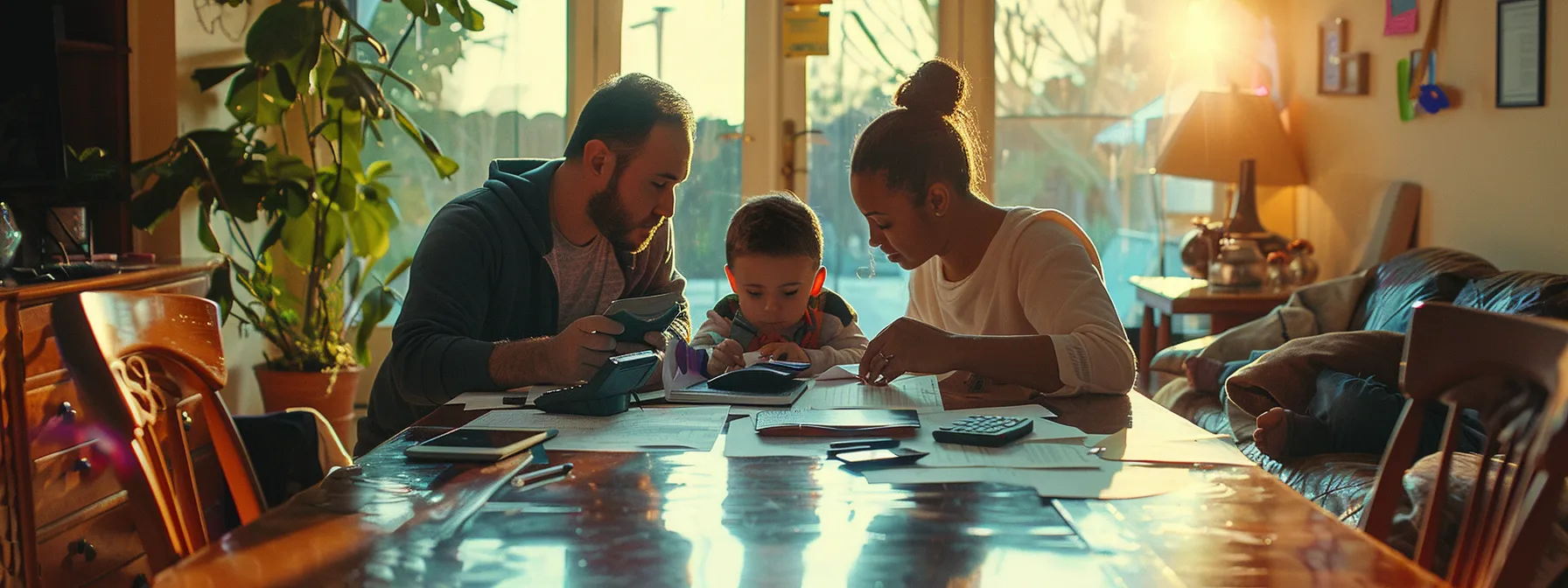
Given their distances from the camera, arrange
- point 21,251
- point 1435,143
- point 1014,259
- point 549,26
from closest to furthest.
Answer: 1. point 1014,259
2. point 21,251
3. point 1435,143
4. point 549,26

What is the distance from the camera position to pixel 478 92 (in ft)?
14.7

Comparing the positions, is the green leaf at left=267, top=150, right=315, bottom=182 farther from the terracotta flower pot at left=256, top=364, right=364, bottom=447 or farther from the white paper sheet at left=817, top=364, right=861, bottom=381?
the white paper sheet at left=817, top=364, right=861, bottom=381

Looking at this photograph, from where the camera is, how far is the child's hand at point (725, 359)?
6.10 feet

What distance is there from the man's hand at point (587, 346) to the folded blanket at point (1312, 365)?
1466mm

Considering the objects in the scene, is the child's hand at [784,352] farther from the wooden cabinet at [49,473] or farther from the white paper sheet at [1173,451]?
the wooden cabinet at [49,473]

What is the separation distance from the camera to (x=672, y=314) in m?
1.66

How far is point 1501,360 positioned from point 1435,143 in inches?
99.3

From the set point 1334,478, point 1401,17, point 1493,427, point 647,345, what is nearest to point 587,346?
point 647,345

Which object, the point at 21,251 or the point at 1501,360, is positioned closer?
the point at 1501,360

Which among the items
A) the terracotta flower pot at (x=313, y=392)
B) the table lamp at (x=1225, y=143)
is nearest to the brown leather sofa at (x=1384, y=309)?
the table lamp at (x=1225, y=143)

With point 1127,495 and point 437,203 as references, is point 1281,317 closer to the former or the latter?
point 1127,495

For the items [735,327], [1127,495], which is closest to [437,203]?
[735,327]

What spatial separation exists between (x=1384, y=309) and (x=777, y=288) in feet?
5.04

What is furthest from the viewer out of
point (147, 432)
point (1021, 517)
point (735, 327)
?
point (735, 327)
